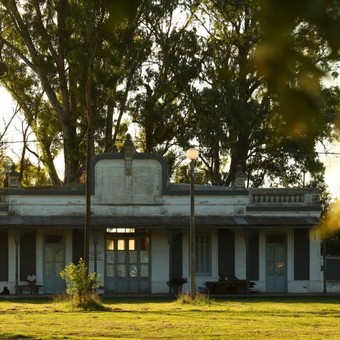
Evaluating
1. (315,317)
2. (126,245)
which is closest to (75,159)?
(126,245)

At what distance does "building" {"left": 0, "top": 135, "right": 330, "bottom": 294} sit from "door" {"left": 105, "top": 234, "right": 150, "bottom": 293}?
36mm

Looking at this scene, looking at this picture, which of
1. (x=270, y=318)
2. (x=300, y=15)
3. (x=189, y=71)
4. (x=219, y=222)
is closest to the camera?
(x=300, y=15)

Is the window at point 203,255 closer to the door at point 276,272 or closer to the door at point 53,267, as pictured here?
the door at point 276,272

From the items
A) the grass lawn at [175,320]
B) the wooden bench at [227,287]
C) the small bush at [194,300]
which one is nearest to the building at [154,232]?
the wooden bench at [227,287]

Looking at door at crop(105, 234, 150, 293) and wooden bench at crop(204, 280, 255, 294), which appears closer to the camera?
wooden bench at crop(204, 280, 255, 294)

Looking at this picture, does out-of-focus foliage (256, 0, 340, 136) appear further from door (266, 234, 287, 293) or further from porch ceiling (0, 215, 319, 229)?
door (266, 234, 287, 293)

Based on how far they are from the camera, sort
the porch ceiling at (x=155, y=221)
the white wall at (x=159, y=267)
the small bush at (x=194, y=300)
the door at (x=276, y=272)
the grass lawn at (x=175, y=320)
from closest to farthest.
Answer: the grass lawn at (x=175, y=320)
the small bush at (x=194, y=300)
the porch ceiling at (x=155, y=221)
the white wall at (x=159, y=267)
the door at (x=276, y=272)

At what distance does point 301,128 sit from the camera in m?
2.77

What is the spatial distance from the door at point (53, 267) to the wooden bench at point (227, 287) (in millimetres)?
5219

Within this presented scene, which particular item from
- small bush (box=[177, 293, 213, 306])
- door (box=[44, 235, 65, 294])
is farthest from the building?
small bush (box=[177, 293, 213, 306])

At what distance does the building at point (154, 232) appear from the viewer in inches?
1403

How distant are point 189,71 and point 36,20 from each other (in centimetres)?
698

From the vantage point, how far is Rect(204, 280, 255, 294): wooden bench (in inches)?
1379

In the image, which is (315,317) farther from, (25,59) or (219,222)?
(25,59)
